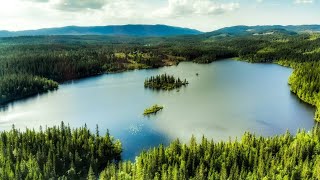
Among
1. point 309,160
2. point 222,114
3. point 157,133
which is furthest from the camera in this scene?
point 222,114

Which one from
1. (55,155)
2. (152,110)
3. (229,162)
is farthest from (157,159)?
(152,110)

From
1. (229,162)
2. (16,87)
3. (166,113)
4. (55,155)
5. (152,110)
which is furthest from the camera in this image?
(16,87)

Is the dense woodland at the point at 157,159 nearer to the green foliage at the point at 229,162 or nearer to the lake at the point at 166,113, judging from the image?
the green foliage at the point at 229,162

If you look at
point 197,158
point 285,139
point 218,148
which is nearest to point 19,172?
point 197,158

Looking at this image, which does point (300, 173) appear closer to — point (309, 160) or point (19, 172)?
point (309, 160)

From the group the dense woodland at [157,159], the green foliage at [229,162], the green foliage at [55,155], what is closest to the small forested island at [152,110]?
the green foliage at [55,155]

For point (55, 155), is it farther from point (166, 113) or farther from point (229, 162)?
point (166, 113)

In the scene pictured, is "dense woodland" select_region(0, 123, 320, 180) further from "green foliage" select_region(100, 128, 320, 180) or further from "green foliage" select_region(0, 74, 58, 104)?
"green foliage" select_region(0, 74, 58, 104)
